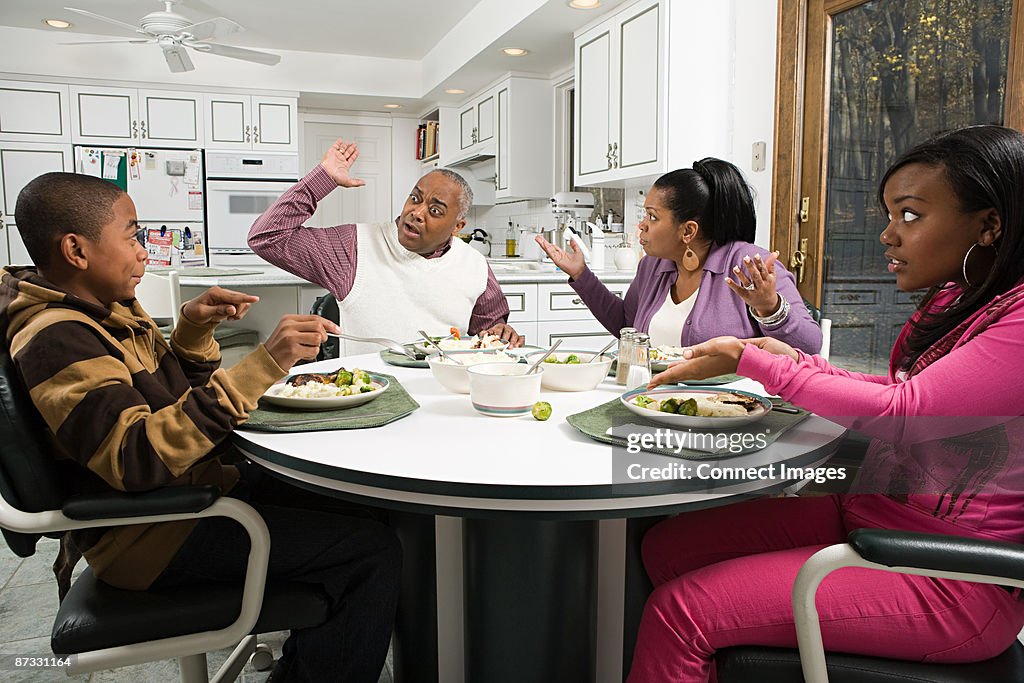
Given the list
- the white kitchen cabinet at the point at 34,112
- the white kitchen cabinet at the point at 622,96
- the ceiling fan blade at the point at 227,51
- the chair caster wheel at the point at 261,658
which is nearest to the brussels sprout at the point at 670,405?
the chair caster wheel at the point at 261,658

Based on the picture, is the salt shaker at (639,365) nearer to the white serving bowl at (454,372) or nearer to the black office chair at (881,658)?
the white serving bowl at (454,372)

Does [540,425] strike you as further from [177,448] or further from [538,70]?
[538,70]

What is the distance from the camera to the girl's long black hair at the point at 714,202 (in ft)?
7.18

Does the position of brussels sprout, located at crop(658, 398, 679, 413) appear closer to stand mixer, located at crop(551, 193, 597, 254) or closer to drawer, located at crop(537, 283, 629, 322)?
drawer, located at crop(537, 283, 629, 322)

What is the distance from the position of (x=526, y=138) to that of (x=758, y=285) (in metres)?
4.06

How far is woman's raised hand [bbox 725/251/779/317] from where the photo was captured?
1.68 metres

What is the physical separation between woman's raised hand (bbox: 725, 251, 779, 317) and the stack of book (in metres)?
5.90

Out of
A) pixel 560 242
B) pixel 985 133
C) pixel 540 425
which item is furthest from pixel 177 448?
pixel 560 242

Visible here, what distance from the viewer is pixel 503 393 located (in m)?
1.31

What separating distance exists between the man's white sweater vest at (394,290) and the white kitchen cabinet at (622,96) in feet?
5.75

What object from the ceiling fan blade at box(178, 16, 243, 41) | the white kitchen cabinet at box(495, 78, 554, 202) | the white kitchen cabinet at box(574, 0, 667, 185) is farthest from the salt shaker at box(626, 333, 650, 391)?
the white kitchen cabinet at box(495, 78, 554, 202)

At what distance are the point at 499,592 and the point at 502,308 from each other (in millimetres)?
1425

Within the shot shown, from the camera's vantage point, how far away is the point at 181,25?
15.4 feet

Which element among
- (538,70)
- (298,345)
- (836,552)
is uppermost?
(538,70)
